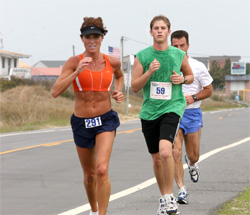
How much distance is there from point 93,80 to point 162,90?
0.85 m

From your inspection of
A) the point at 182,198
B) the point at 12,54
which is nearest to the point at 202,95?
the point at 182,198

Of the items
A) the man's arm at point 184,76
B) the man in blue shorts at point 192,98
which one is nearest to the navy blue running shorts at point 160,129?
the man's arm at point 184,76

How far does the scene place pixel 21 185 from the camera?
31.7 feet

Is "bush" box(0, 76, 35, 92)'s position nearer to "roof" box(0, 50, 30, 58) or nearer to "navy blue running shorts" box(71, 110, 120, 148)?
"roof" box(0, 50, 30, 58)

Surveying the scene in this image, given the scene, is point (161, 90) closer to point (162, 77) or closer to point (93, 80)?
point (162, 77)

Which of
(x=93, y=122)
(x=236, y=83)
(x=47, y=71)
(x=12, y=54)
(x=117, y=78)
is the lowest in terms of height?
(x=236, y=83)

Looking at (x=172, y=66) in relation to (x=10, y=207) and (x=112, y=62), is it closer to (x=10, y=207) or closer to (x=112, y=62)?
(x=112, y=62)

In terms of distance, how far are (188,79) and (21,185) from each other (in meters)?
3.80

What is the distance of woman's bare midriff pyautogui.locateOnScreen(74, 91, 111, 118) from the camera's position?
655 centimetres

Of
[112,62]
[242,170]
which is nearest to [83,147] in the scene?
[112,62]

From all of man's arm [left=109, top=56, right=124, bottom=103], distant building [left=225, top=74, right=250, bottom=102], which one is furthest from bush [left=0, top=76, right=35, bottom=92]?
distant building [left=225, top=74, right=250, bottom=102]

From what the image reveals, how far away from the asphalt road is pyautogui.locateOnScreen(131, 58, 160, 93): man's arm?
1.47 m

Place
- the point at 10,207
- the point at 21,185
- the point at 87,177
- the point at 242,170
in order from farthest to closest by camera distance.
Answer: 1. the point at 242,170
2. the point at 21,185
3. the point at 10,207
4. the point at 87,177

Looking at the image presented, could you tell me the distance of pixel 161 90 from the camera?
272 inches
